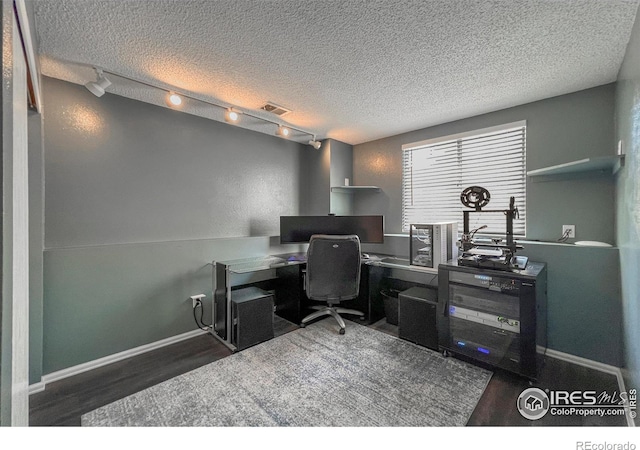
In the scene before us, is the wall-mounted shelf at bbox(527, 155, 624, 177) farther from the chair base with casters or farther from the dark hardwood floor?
the chair base with casters

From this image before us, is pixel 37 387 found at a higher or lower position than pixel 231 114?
lower

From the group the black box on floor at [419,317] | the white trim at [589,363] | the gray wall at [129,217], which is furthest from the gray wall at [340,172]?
the white trim at [589,363]

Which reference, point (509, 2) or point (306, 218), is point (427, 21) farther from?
point (306, 218)

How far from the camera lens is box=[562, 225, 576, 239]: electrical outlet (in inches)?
84.3

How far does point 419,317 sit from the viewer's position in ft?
7.60

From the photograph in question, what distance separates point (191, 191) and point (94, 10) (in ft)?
5.09

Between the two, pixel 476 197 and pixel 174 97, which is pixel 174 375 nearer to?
pixel 174 97

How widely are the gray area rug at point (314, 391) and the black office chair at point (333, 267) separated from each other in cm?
50

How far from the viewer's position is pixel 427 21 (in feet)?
4.43

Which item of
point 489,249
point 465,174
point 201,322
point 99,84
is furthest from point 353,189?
point 99,84

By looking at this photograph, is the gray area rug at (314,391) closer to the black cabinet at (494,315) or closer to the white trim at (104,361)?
the black cabinet at (494,315)

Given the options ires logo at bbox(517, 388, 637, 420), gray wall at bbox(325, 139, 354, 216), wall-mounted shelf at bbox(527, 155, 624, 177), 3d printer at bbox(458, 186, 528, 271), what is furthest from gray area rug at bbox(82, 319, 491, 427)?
gray wall at bbox(325, 139, 354, 216)

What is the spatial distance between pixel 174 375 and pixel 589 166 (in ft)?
11.8
